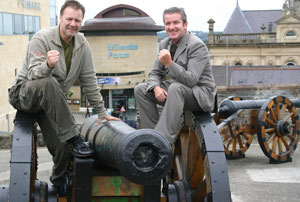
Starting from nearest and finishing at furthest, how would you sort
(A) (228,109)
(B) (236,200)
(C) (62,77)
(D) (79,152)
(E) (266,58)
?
(D) (79,152) → (C) (62,77) → (B) (236,200) → (A) (228,109) → (E) (266,58)

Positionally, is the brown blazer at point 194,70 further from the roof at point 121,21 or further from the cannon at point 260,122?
the roof at point 121,21

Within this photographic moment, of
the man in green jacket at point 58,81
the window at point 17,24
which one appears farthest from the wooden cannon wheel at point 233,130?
the window at point 17,24

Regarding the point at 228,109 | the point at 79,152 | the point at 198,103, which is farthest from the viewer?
the point at 228,109

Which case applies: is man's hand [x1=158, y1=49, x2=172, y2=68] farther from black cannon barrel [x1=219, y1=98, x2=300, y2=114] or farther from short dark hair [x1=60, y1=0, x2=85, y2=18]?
black cannon barrel [x1=219, y1=98, x2=300, y2=114]

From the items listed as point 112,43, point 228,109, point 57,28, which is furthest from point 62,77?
point 112,43

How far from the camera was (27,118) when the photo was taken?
13.3ft

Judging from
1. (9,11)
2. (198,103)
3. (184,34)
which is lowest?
(198,103)

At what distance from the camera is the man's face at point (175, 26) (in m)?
4.15

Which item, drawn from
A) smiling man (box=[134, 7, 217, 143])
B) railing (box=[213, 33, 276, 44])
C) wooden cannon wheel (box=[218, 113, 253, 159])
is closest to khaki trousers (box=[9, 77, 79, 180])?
smiling man (box=[134, 7, 217, 143])

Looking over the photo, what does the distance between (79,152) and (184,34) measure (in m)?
1.46

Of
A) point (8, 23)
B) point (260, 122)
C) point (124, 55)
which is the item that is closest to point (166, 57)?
point (260, 122)

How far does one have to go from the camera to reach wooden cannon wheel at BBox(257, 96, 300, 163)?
9844mm

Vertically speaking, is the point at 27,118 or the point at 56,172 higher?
the point at 27,118

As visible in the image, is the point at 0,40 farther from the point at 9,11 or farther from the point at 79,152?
the point at 79,152
